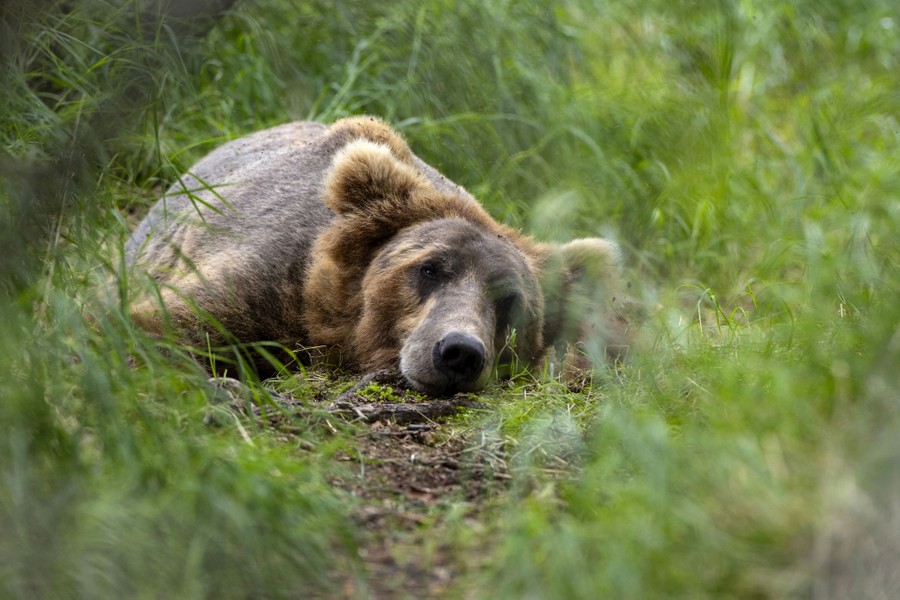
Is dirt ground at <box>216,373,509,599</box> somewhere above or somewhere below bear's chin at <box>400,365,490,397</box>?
above

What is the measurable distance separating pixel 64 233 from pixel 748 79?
5.05 m

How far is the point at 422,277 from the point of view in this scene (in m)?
4.53

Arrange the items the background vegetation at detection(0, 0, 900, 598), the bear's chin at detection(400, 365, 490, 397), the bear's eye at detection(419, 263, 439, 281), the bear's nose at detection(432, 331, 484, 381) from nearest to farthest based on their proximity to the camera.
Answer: the background vegetation at detection(0, 0, 900, 598)
the bear's nose at detection(432, 331, 484, 381)
the bear's chin at detection(400, 365, 490, 397)
the bear's eye at detection(419, 263, 439, 281)

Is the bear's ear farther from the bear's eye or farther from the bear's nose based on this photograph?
the bear's nose

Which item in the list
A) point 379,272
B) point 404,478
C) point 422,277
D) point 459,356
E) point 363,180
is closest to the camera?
point 404,478

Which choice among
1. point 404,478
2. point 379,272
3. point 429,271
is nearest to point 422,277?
point 429,271

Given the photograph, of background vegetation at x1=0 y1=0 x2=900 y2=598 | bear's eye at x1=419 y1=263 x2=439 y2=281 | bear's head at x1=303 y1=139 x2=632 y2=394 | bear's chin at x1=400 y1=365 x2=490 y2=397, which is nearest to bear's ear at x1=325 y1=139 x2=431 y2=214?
bear's head at x1=303 y1=139 x2=632 y2=394

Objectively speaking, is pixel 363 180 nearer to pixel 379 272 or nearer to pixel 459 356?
pixel 379 272

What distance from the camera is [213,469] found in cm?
254

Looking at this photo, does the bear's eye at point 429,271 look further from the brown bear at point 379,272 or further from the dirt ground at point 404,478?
the dirt ground at point 404,478

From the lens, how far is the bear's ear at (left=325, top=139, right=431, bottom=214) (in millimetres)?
4766

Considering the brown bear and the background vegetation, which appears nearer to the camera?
the background vegetation

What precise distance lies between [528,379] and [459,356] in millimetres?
709

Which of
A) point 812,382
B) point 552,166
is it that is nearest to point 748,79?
point 552,166
